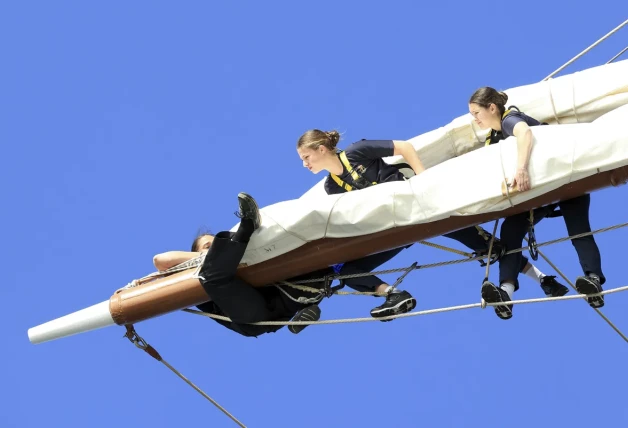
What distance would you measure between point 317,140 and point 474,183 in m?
1.10

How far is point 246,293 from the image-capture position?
33.0 ft

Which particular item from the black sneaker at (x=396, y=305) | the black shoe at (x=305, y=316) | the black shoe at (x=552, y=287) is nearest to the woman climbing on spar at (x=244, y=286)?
the black shoe at (x=305, y=316)

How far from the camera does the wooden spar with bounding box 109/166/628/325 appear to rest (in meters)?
9.34

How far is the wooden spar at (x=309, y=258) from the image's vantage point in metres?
9.34

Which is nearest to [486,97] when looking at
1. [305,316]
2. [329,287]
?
[329,287]

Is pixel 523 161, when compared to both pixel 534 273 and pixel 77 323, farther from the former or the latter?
pixel 77 323

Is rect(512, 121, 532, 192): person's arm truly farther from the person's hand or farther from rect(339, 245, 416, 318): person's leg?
rect(339, 245, 416, 318): person's leg

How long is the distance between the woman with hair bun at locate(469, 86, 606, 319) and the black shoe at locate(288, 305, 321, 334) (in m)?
1.26

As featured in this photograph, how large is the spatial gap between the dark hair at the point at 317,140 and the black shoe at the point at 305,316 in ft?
3.57

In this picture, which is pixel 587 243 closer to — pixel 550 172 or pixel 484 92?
pixel 550 172

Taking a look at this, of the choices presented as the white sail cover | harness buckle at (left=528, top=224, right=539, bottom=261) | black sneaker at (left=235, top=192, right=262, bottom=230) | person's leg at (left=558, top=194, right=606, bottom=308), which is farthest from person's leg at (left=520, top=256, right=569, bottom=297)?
black sneaker at (left=235, top=192, right=262, bottom=230)

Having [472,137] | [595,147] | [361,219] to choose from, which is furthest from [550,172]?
[472,137]

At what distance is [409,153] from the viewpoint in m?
9.97

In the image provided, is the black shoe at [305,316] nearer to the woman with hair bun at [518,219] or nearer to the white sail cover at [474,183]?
the white sail cover at [474,183]
